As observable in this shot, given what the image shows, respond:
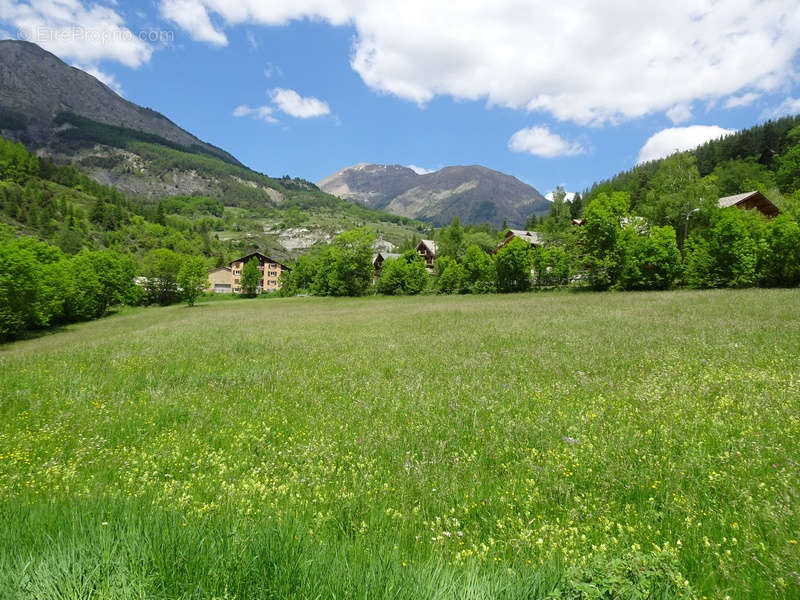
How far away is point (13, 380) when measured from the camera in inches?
384

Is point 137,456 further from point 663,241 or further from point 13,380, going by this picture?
point 663,241

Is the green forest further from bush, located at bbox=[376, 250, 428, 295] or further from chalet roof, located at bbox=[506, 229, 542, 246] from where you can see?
chalet roof, located at bbox=[506, 229, 542, 246]

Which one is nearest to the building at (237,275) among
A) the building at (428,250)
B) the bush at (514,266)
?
the building at (428,250)

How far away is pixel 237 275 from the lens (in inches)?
6417

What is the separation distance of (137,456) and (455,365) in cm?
856

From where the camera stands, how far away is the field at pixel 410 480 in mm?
2338

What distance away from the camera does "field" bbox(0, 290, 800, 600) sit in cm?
234

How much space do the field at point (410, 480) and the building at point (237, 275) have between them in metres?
152

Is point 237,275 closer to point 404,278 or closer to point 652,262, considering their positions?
point 404,278

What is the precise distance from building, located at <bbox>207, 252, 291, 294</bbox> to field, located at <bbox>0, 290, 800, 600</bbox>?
152094 millimetres

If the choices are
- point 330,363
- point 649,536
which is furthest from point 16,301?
point 649,536

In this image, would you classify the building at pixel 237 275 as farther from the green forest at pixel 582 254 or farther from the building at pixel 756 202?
the building at pixel 756 202

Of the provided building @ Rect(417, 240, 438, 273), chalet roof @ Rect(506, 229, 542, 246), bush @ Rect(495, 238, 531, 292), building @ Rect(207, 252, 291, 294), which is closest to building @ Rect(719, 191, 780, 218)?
bush @ Rect(495, 238, 531, 292)

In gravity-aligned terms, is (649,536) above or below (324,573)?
below
